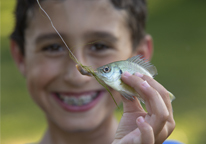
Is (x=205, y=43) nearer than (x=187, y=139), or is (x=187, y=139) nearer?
(x=187, y=139)

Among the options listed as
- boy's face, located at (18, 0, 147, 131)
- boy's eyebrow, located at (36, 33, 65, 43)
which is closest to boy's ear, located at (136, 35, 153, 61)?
boy's face, located at (18, 0, 147, 131)

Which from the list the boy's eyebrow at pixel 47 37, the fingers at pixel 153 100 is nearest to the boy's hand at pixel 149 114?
the fingers at pixel 153 100

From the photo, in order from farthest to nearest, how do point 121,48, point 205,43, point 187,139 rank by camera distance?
point 205,43
point 187,139
point 121,48

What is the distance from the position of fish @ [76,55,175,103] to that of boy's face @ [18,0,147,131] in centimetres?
59

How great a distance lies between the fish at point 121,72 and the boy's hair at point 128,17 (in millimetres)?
748

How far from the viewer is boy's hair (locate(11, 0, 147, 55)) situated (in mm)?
2020

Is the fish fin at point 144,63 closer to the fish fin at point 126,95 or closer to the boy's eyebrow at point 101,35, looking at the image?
the fish fin at point 126,95

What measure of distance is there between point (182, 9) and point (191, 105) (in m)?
2.28

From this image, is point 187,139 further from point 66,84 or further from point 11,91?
point 11,91

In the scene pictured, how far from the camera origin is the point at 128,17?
2047 millimetres

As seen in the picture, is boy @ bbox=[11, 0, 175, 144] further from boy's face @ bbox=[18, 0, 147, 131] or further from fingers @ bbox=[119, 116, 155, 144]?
fingers @ bbox=[119, 116, 155, 144]

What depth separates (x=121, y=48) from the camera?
196 cm

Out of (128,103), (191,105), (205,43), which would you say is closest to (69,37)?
(128,103)

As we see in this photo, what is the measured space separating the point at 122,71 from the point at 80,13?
0.72 meters
